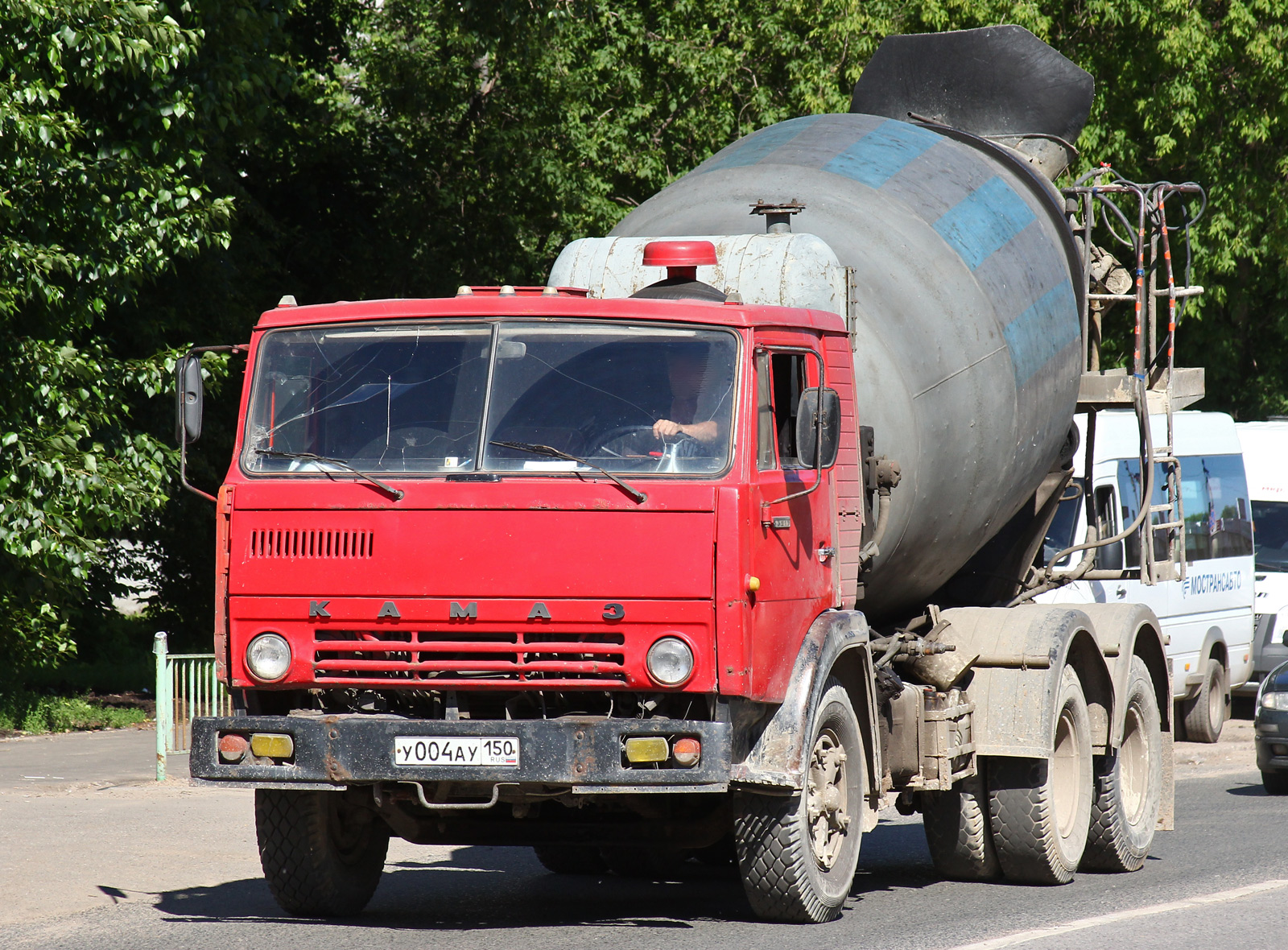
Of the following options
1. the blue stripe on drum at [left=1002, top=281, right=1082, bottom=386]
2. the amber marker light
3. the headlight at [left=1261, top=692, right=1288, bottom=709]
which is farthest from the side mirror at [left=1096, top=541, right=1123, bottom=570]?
the amber marker light

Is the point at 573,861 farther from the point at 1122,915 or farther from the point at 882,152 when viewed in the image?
the point at 882,152

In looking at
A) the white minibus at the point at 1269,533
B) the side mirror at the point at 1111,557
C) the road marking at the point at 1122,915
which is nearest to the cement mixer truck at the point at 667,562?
the road marking at the point at 1122,915

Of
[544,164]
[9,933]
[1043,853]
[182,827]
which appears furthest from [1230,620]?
[9,933]

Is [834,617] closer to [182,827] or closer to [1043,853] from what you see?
[1043,853]

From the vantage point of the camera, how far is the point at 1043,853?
9516 millimetres

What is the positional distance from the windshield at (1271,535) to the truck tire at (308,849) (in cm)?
1564

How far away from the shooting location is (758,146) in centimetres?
A: 1041

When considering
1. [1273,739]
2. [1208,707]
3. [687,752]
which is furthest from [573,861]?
[1208,707]

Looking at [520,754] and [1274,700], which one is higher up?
[520,754]

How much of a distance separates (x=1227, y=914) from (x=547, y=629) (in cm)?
362

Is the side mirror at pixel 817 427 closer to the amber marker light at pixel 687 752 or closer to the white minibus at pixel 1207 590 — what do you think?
the amber marker light at pixel 687 752

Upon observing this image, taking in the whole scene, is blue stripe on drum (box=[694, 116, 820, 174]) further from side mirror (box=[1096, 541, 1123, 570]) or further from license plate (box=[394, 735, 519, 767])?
side mirror (box=[1096, 541, 1123, 570])

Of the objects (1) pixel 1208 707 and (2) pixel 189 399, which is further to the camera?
(1) pixel 1208 707

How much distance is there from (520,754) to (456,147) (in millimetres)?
17114
